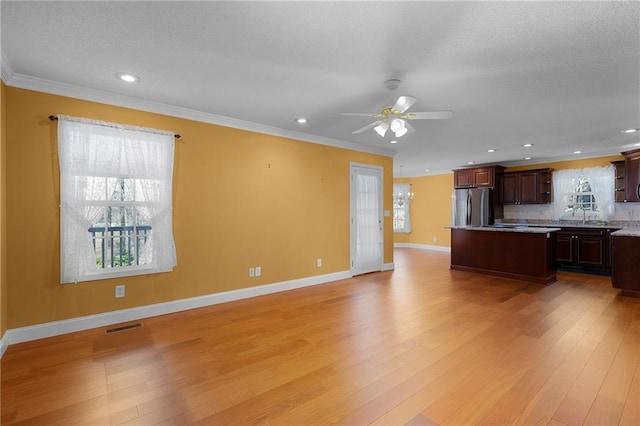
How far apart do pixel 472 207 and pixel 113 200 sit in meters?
7.77

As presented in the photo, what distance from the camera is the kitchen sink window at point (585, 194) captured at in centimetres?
627

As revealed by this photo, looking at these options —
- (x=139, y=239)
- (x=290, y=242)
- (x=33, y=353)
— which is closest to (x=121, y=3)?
(x=139, y=239)

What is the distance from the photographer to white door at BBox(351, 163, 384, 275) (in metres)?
5.75

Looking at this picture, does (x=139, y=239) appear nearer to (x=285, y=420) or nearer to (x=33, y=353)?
(x=33, y=353)

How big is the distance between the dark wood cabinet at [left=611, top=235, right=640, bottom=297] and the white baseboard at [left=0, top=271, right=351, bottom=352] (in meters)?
4.82

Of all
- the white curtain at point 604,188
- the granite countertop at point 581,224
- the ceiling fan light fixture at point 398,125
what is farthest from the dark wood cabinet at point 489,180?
the ceiling fan light fixture at point 398,125

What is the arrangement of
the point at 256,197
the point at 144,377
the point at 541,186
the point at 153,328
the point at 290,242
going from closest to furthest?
1. the point at 144,377
2. the point at 153,328
3. the point at 256,197
4. the point at 290,242
5. the point at 541,186

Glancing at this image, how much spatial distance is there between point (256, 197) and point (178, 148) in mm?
1244

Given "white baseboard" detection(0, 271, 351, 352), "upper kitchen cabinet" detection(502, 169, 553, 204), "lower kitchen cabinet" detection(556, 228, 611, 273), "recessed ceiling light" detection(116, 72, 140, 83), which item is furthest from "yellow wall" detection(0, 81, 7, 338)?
"upper kitchen cabinet" detection(502, 169, 553, 204)

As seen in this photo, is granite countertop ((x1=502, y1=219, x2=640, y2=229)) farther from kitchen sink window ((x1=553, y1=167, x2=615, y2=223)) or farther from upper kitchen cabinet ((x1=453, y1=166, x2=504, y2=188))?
upper kitchen cabinet ((x1=453, y1=166, x2=504, y2=188))

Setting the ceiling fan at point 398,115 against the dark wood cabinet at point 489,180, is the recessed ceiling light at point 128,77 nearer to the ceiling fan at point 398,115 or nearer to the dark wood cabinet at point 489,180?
the ceiling fan at point 398,115

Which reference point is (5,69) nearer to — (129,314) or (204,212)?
(204,212)

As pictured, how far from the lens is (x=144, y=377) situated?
7.51ft

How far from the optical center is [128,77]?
9.50 ft
